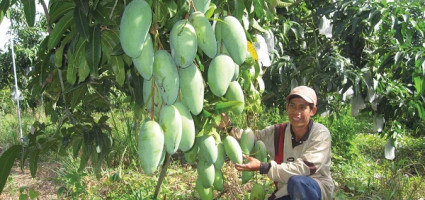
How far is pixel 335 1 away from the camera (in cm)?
231

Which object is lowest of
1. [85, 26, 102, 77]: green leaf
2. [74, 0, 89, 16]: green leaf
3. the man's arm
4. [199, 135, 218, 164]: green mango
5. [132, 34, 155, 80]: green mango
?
the man's arm

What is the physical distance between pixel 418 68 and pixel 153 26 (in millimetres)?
1727

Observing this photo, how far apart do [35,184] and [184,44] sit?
→ 2999 mm

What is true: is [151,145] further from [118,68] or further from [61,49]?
[61,49]

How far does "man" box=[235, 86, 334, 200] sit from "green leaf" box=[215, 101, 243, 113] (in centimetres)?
66

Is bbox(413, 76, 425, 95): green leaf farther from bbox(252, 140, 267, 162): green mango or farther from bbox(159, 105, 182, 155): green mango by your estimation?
bbox(159, 105, 182, 155): green mango

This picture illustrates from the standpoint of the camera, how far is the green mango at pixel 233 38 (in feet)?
2.75

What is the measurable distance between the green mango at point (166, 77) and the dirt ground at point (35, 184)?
2.24m

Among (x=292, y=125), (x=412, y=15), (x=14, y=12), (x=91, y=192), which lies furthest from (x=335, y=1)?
(x=14, y=12)

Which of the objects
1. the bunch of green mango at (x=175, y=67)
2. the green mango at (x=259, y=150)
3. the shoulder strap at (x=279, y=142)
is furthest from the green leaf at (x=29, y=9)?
the shoulder strap at (x=279, y=142)

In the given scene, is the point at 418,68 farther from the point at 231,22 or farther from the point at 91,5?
the point at 91,5

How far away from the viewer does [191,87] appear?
2.55 feet

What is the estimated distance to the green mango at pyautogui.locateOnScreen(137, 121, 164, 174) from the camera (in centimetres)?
73

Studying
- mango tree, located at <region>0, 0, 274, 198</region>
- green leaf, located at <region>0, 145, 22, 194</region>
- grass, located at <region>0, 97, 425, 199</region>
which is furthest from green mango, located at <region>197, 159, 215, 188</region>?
grass, located at <region>0, 97, 425, 199</region>
